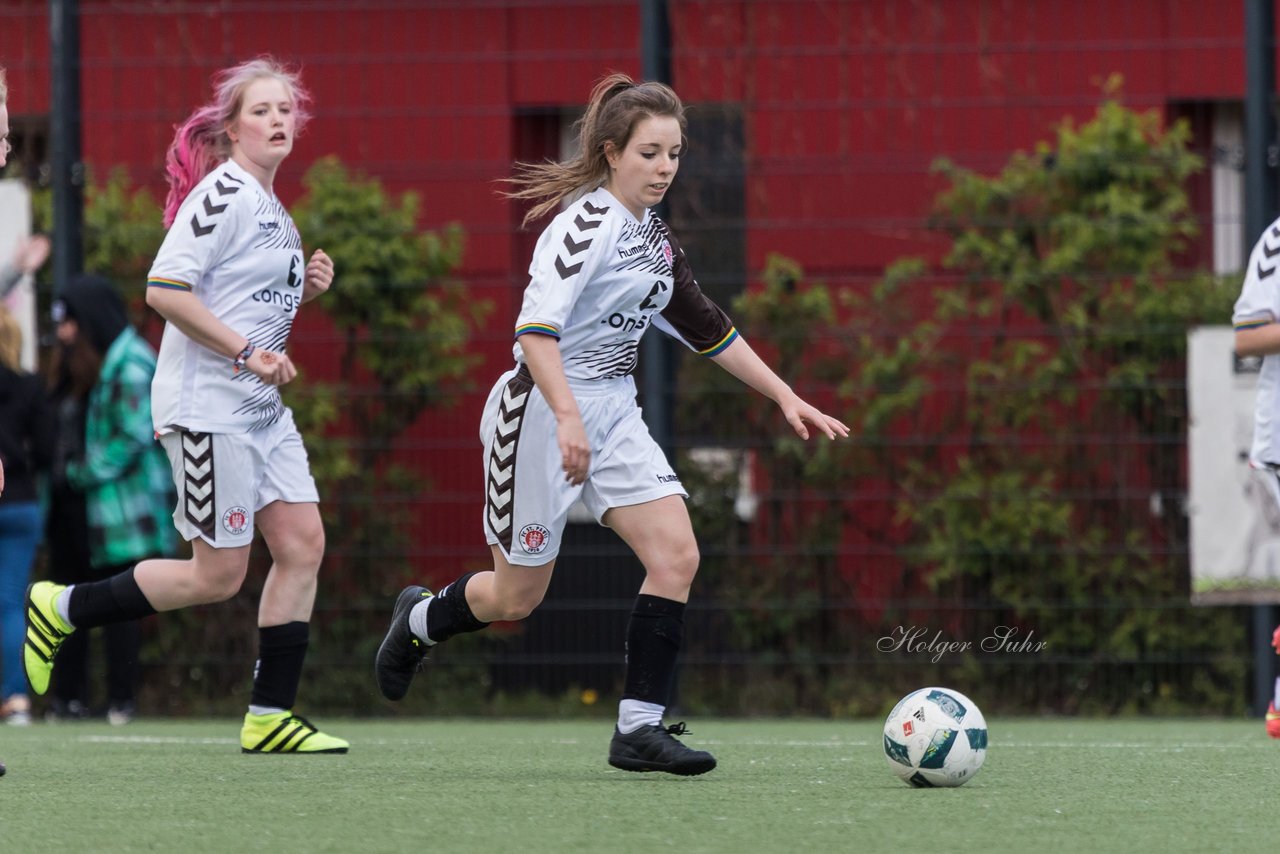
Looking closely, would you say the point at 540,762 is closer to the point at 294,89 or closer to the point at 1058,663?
the point at 294,89

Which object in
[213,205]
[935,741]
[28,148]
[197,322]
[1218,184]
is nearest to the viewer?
[935,741]

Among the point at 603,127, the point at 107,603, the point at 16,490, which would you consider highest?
the point at 603,127

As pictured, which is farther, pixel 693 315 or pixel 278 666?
pixel 278 666

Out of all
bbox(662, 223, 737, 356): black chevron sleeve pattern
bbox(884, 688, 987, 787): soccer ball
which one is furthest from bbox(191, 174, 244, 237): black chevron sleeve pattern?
bbox(884, 688, 987, 787): soccer ball

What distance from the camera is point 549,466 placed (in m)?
5.14

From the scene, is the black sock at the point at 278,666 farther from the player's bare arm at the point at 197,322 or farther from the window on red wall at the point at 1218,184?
the window on red wall at the point at 1218,184

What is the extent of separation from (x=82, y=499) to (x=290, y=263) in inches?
125

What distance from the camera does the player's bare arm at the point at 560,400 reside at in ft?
15.5

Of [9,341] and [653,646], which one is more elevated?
[9,341]

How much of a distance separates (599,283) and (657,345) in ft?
11.4

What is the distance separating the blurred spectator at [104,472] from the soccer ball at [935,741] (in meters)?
4.50

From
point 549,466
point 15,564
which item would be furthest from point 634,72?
point 549,466

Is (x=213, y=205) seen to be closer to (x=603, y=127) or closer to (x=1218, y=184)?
(x=603, y=127)

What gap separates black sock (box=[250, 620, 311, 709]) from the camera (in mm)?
5957
